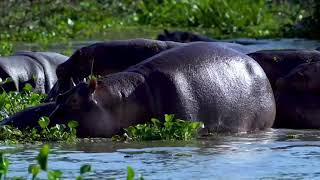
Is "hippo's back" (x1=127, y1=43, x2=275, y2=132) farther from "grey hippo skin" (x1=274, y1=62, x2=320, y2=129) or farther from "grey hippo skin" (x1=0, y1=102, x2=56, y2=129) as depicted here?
"grey hippo skin" (x1=0, y1=102, x2=56, y2=129)

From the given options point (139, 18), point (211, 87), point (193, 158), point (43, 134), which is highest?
point (139, 18)

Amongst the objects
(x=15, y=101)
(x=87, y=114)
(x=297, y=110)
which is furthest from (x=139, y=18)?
(x=87, y=114)

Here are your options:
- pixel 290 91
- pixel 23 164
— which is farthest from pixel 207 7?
pixel 23 164

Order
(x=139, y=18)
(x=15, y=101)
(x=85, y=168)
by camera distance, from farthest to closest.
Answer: (x=139, y=18)
(x=15, y=101)
(x=85, y=168)

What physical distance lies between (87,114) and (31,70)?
3.52 m

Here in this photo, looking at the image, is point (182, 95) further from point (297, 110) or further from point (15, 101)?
point (15, 101)

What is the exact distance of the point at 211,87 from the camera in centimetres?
693

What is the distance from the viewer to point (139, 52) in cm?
886

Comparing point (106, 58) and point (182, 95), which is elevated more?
point (106, 58)

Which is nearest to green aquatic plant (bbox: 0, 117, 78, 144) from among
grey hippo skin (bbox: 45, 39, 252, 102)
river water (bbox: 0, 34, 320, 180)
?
river water (bbox: 0, 34, 320, 180)

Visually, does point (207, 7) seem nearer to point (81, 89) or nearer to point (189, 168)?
point (81, 89)

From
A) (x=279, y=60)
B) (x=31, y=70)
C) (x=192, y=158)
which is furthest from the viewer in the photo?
(x=31, y=70)

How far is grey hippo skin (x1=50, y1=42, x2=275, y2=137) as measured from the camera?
655 centimetres

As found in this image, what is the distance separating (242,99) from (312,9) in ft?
28.9
